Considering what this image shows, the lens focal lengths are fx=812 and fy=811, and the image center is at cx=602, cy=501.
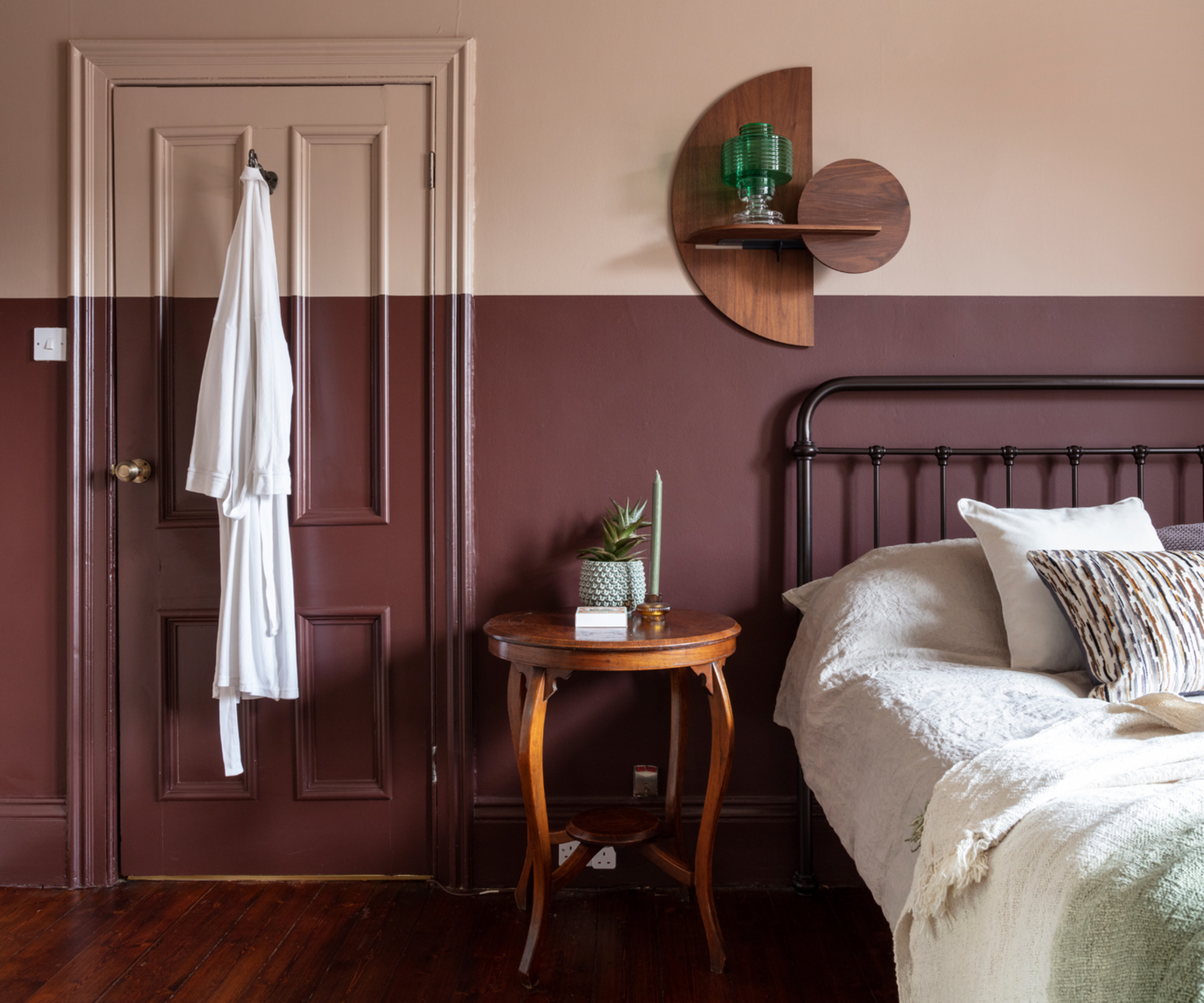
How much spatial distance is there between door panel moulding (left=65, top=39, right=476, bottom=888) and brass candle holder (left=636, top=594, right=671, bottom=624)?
489 mm

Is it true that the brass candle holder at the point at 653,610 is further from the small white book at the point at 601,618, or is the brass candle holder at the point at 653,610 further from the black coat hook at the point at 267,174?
the black coat hook at the point at 267,174

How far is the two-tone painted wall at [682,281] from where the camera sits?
2.08 m

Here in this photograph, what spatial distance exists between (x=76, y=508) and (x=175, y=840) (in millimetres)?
890

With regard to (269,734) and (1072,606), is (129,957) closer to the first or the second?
(269,734)

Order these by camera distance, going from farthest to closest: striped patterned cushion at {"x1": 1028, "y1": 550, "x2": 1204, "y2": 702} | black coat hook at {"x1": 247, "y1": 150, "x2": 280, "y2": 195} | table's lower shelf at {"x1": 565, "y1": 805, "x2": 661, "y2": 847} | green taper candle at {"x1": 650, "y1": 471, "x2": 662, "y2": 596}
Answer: black coat hook at {"x1": 247, "y1": 150, "x2": 280, "y2": 195} < green taper candle at {"x1": 650, "y1": 471, "x2": 662, "y2": 596} < table's lower shelf at {"x1": 565, "y1": 805, "x2": 661, "y2": 847} < striped patterned cushion at {"x1": 1028, "y1": 550, "x2": 1204, "y2": 702}

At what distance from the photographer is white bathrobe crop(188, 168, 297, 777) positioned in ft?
6.23

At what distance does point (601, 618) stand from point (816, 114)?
4.61ft

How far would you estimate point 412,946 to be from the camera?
5.85 ft

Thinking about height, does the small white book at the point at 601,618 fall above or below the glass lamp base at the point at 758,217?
below

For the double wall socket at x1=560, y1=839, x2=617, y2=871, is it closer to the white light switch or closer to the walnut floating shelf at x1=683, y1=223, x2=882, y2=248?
the walnut floating shelf at x1=683, y1=223, x2=882, y2=248

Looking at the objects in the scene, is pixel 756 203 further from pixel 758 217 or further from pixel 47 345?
pixel 47 345

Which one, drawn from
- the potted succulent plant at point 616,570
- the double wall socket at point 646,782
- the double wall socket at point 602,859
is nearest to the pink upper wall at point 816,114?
the potted succulent plant at point 616,570

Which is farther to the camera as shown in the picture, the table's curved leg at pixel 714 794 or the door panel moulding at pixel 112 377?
the door panel moulding at pixel 112 377

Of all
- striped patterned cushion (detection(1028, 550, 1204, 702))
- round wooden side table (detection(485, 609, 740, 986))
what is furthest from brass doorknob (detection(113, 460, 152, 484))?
striped patterned cushion (detection(1028, 550, 1204, 702))
